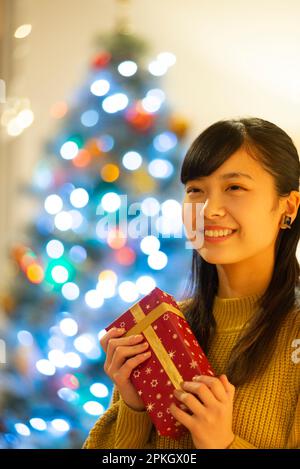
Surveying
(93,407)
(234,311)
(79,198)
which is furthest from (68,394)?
(234,311)

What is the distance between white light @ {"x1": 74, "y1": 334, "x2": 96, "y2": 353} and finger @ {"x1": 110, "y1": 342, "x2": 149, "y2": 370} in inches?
51.5

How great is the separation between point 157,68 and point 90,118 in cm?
33

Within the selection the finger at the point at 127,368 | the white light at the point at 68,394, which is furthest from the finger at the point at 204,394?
the white light at the point at 68,394

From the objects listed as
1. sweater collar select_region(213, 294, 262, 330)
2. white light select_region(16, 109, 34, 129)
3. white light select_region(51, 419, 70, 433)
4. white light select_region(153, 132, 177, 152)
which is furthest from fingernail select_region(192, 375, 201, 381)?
white light select_region(16, 109, 34, 129)

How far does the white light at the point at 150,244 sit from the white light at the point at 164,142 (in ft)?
1.13

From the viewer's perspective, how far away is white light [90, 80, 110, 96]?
2376 mm

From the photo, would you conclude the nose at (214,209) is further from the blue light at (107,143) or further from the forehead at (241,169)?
Result: the blue light at (107,143)

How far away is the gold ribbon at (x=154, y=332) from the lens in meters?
1.07

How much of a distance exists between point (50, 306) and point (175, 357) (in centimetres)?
152

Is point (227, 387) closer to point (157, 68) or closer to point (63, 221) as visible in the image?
point (63, 221)

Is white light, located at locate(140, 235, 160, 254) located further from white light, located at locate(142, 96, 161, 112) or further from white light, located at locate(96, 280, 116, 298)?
white light, located at locate(142, 96, 161, 112)

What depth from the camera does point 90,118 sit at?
7.92ft

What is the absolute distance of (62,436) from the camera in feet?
8.40
